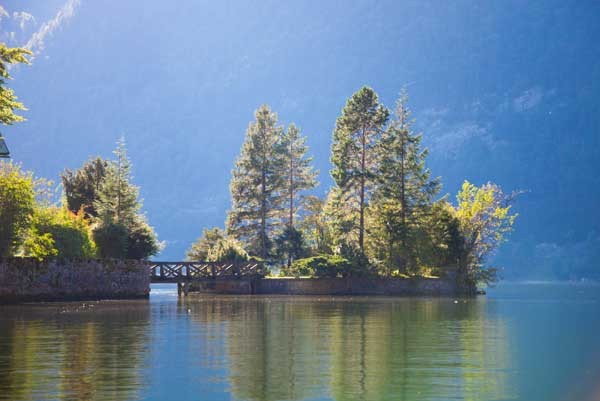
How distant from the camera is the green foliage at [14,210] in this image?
5134cm

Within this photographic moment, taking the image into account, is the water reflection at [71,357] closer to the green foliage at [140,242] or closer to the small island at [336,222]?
the small island at [336,222]

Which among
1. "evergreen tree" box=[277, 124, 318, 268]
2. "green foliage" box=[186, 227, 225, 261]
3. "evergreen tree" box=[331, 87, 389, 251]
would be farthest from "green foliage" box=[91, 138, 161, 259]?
"evergreen tree" box=[331, 87, 389, 251]

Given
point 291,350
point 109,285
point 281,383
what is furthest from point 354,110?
point 281,383

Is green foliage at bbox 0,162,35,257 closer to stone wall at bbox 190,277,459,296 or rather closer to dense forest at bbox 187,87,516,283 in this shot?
stone wall at bbox 190,277,459,296

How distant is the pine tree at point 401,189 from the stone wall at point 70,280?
23.4m

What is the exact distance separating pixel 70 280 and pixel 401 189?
3339 cm

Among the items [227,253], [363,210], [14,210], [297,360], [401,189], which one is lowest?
[297,360]

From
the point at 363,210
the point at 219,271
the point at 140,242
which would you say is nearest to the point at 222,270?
the point at 219,271

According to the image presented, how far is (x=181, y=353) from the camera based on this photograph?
2244cm

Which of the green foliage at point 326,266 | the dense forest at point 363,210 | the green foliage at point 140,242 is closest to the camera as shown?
the green foliage at point 140,242

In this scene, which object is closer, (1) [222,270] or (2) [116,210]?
(1) [222,270]

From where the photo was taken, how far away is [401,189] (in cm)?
7981

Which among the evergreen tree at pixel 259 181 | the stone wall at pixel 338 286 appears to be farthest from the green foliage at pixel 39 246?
the evergreen tree at pixel 259 181

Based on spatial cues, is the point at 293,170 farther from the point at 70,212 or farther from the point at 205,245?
the point at 70,212
